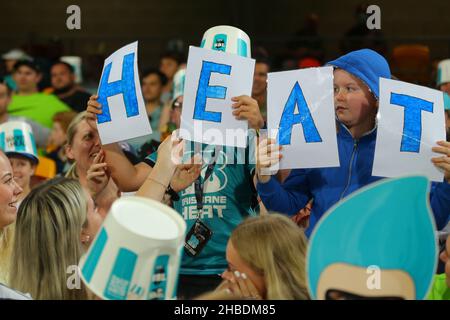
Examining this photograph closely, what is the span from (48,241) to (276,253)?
0.89 meters

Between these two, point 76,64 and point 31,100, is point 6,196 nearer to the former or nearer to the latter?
point 31,100

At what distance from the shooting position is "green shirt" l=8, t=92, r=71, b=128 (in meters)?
7.98

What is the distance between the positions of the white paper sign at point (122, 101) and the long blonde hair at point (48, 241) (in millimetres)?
372

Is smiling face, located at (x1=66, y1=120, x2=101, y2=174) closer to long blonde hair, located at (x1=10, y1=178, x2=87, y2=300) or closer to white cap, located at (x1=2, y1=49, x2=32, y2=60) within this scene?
long blonde hair, located at (x1=10, y1=178, x2=87, y2=300)

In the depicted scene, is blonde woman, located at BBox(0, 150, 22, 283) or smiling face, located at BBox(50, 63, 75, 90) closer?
blonde woman, located at BBox(0, 150, 22, 283)

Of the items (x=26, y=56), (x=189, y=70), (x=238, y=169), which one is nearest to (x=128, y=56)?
(x=189, y=70)

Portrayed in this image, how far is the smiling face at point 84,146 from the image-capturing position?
532 centimetres

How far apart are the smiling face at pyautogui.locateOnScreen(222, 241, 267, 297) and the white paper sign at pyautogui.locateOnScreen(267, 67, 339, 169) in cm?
71

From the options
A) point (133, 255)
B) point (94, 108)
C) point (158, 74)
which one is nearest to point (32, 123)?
point (158, 74)

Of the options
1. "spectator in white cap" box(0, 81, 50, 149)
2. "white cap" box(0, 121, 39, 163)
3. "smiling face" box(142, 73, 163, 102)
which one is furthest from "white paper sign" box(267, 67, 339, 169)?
"smiling face" box(142, 73, 163, 102)

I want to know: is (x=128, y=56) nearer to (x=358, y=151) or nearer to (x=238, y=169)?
(x=238, y=169)

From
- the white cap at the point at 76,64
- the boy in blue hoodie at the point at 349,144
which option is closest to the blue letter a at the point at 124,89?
the boy in blue hoodie at the point at 349,144

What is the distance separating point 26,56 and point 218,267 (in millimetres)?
5914

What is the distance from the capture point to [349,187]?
4086 millimetres
